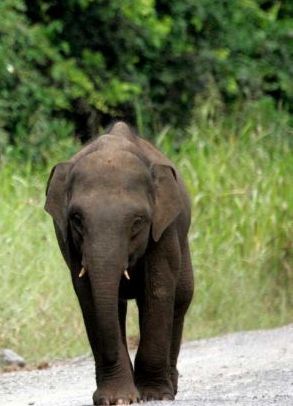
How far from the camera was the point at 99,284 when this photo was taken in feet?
29.7

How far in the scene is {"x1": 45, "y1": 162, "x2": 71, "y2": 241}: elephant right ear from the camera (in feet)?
31.3

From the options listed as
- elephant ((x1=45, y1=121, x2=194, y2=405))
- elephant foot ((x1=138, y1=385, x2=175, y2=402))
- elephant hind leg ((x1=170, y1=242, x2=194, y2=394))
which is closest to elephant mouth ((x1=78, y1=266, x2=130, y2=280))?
elephant ((x1=45, y1=121, x2=194, y2=405))

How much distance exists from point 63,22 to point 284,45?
3121 mm

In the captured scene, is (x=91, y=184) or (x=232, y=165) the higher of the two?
(x=91, y=184)

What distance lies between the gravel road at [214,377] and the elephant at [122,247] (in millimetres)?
261

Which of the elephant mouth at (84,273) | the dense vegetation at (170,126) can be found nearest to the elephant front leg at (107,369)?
the elephant mouth at (84,273)

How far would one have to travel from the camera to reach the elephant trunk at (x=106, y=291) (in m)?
9.03

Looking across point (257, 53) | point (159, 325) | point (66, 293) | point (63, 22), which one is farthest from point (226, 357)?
point (257, 53)

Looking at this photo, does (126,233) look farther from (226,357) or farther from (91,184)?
(226,357)

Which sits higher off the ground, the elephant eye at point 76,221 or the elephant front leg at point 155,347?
the elephant eye at point 76,221

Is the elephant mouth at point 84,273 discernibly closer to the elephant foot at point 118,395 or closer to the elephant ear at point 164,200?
the elephant ear at point 164,200

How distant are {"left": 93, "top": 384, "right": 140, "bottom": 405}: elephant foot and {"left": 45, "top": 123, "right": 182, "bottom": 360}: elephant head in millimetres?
256

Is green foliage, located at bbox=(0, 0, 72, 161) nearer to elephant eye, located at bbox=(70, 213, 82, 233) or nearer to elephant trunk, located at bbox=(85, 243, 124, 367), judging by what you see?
elephant eye, located at bbox=(70, 213, 82, 233)

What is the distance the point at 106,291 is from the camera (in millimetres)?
9039
